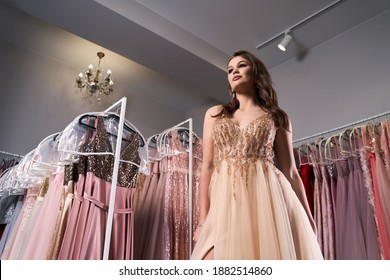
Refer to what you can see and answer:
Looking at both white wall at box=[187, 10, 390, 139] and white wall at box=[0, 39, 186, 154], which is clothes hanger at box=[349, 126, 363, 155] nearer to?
white wall at box=[187, 10, 390, 139]

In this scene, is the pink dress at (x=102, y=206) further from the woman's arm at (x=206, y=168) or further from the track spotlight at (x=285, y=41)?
the track spotlight at (x=285, y=41)

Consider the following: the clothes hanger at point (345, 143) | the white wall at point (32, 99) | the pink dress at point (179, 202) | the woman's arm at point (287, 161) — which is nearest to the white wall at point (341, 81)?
the clothes hanger at point (345, 143)

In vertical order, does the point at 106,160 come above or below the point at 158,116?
below

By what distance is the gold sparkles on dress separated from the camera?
98 centimetres

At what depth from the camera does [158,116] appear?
4.40m

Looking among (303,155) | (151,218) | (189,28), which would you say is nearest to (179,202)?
(151,218)

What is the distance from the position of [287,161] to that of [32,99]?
117 inches

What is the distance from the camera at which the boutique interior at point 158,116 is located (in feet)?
4.83

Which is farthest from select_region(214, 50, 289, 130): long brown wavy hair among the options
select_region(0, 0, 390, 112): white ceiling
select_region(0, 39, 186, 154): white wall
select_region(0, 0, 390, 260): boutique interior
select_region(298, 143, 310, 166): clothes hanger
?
select_region(0, 39, 186, 154): white wall

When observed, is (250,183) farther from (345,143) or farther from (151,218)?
(345,143)

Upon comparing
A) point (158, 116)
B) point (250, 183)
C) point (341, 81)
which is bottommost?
point (250, 183)

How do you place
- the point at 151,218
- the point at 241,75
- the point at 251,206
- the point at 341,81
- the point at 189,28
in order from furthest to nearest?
1. the point at 189,28
2. the point at 341,81
3. the point at 151,218
4. the point at 241,75
5. the point at 251,206

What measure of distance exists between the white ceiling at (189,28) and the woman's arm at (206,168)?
1.57 metres
